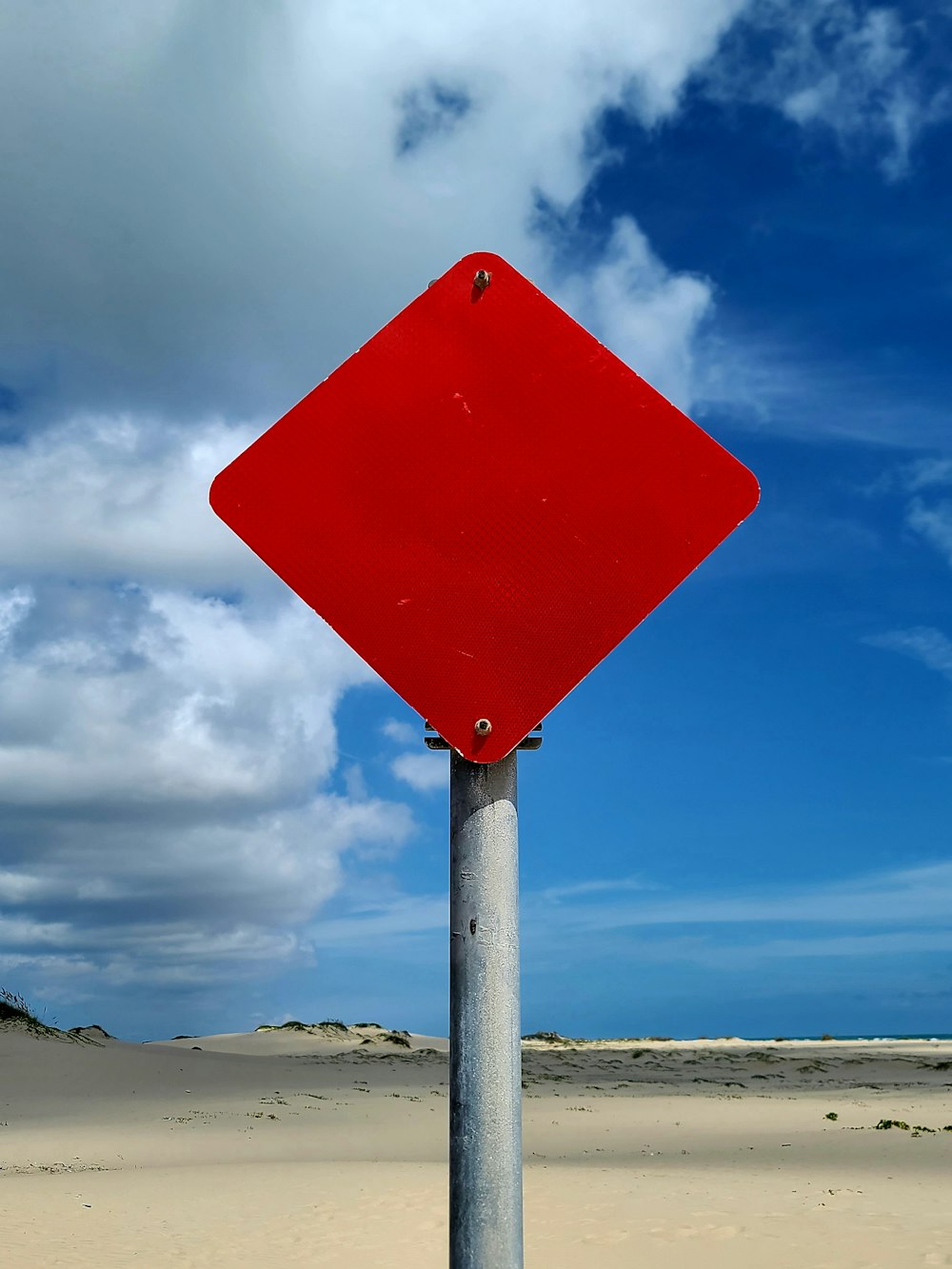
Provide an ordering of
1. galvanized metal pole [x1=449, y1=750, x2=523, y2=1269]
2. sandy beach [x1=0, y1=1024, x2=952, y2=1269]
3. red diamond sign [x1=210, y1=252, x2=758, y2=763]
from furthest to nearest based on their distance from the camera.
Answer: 1. sandy beach [x1=0, y1=1024, x2=952, y2=1269]
2. red diamond sign [x1=210, y1=252, x2=758, y2=763]
3. galvanized metal pole [x1=449, y1=750, x2=523, y2=1269]

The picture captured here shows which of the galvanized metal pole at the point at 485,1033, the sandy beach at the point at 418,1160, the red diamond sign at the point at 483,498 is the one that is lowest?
the sandy beach at the point at 418,1160

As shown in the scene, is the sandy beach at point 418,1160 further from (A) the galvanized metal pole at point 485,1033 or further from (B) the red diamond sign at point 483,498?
(B) the red diamond sign at point 483,498

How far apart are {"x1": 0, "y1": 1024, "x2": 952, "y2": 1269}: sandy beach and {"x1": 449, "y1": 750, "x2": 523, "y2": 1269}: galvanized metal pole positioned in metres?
6.73

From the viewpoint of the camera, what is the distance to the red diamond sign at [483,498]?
1803mm

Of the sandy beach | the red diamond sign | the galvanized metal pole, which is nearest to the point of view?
the galvanized metal pole

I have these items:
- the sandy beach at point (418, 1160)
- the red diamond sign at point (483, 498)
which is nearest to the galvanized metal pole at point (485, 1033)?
the red diamond sign at point (483, 498)

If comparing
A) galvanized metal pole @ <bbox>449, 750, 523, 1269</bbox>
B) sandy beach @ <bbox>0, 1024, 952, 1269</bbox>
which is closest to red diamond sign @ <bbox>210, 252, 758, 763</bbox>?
galvanized metal pole @ <bbox>449, 750, 523, 1269</bbox>

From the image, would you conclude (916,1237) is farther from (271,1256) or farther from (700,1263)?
(271,1256)

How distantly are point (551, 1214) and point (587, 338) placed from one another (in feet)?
27.7

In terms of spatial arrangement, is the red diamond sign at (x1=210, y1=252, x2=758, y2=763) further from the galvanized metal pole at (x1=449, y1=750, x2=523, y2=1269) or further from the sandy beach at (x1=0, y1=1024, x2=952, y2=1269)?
the sandy beach at (x1=0, y1=1024, x2=952, y2=1269)

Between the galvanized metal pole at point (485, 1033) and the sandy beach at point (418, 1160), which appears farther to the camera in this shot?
the sandy beach at point (418, 1160)

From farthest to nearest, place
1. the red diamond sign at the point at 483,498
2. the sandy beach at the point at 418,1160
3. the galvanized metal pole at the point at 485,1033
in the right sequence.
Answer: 1. the sandy beach at the point at 418,1160
2. the red diamond sign at the point at 483,498
3. the galvanized metal pole at the point at 485,1033

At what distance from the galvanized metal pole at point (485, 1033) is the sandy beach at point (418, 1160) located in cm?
673

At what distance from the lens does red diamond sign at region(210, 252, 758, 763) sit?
71.0 inches
